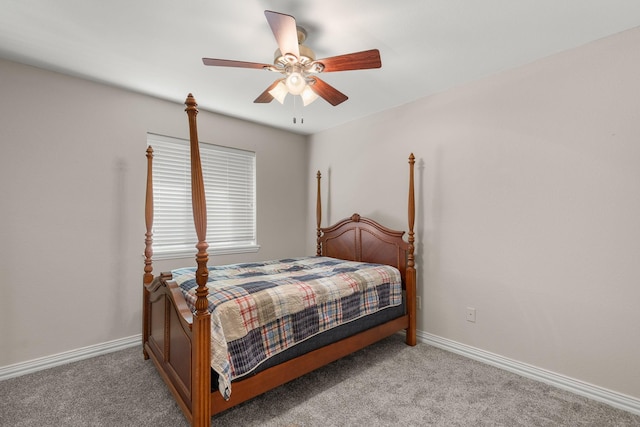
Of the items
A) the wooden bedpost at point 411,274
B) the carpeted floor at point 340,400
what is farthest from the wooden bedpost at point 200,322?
the wooden bedpost at point 411,274

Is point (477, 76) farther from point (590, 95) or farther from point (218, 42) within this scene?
point (218, 42)

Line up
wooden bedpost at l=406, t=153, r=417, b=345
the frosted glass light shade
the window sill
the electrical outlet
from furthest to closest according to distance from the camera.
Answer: the window sill
wooden bedpost at l=406, t=153, r=417, b=345
the electrical outlet
the frosted glass light shade

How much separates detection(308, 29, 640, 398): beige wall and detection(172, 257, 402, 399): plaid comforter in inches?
27.8

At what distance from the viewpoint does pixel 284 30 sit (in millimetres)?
1559

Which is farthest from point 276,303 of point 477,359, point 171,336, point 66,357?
point 66,357

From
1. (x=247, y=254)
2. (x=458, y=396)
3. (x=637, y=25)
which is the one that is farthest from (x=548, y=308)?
(x=247, y=254)

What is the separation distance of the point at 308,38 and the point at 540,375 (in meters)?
2.95

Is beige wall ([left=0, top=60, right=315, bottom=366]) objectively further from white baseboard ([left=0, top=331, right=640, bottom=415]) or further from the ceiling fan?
the ceiling fan

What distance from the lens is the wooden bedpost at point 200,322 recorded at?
1.55 meters

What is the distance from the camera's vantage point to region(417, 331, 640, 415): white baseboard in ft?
6.36

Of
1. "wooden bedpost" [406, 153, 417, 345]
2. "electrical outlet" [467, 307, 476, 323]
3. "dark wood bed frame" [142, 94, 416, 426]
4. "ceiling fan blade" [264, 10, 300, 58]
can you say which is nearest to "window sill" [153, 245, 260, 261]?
"dark wood bed frame" [142, 94, 416, 426]

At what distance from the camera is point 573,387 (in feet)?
6.94

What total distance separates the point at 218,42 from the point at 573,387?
3445mm

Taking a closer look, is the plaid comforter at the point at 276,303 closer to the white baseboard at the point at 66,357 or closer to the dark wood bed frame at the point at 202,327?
the dark wood bed frame at the point at 202,327
